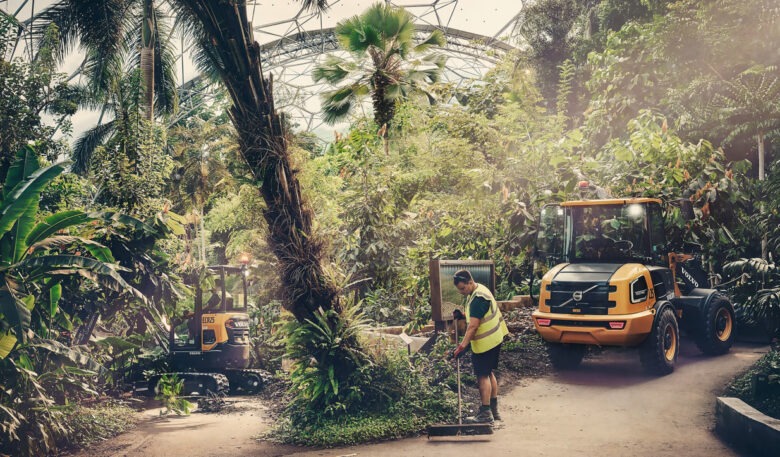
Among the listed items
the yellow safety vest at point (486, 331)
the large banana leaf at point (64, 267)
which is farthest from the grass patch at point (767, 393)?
the large banana leaf at point (64, 267)

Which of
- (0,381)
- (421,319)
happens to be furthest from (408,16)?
(0,381)

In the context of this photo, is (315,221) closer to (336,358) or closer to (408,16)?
(336,358)

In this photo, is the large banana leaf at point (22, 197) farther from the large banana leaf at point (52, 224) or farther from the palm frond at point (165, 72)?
the palm frond at point (165, 72)

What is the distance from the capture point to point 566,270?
10.5m

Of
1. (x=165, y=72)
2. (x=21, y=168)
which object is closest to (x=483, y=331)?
(x=21, y=168)

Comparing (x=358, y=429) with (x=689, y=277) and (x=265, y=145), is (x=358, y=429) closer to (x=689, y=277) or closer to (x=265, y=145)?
(x=265, y=145)

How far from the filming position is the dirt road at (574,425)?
729 centimetres

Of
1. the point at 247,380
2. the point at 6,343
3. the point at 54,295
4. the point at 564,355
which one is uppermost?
the point at 54,295

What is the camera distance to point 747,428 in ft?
22.4

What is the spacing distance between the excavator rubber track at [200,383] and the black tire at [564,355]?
5.97 m

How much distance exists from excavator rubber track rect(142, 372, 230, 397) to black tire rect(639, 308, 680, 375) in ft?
24.2

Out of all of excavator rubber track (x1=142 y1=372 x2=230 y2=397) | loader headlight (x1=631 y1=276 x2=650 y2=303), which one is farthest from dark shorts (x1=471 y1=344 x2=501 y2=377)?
excavator rubber track (x1=142 y1=372 x2=230 y2=397)

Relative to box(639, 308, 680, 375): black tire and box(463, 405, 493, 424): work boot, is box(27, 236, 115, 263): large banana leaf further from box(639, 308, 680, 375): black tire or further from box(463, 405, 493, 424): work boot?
box(639, 308, 680, 375): black tire

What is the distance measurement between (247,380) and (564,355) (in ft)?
19.9
